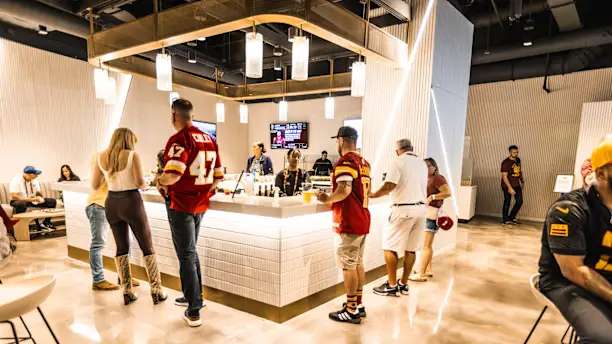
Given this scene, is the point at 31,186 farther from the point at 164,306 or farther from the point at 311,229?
the point at 311,229

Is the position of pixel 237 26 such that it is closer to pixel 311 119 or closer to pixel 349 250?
pixel 349 250

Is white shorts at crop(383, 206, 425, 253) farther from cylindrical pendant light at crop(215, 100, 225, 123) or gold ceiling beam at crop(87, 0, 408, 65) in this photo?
cylindrical pendant light at crop(215, 100, 225, 123)

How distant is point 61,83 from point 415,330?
792 cm

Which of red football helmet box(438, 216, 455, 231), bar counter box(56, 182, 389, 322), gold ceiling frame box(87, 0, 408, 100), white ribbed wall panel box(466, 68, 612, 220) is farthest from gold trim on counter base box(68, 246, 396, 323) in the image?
white ribbed wall panel box(466, 68, 612, 220)

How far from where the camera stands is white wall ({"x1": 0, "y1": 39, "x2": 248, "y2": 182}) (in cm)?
620

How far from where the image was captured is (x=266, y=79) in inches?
396

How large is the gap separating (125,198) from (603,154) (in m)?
3.41

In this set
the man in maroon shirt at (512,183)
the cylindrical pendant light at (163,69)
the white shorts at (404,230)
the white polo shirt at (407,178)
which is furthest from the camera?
the man in maroon shirt at (512,183)

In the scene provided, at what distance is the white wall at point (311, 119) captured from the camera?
397 inches

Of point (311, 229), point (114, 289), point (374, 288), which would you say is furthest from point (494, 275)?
point (114, 289)

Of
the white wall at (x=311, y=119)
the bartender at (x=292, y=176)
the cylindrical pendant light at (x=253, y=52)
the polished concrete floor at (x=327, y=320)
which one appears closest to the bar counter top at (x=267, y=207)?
the polished concrete floor at (x=327, y=320)

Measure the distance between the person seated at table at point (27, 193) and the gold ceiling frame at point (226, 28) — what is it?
283 cm

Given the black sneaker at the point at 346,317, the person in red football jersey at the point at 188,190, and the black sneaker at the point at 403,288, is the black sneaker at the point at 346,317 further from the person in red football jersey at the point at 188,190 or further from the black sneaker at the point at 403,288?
the person in red football jersey at the point at 188,190

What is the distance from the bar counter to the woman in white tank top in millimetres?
342
